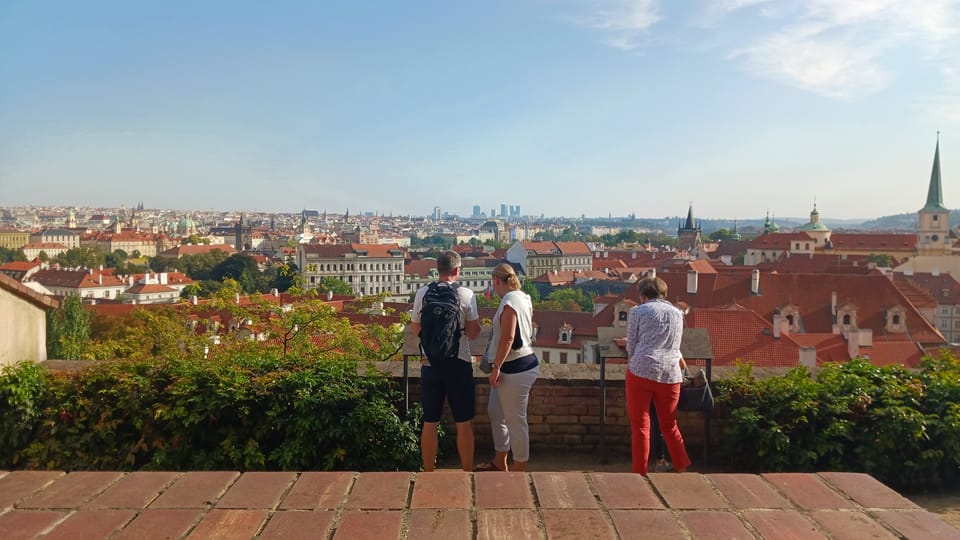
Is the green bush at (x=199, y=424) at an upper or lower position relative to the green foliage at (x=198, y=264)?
upper

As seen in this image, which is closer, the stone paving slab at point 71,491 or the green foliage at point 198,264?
the stone paving slab at point 71,491

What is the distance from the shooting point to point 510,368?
4.43 metres

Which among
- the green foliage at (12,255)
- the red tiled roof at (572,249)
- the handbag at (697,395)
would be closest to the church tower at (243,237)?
the green foliage at (12,255)

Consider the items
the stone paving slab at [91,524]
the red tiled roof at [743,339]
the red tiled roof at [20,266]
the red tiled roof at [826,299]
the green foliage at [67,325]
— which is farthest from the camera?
the red tiled roof at [20,266]

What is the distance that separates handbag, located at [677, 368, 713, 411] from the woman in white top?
0.91 metres

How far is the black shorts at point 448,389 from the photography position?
4.33m

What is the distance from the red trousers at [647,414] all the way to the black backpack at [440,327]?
1.03 metres

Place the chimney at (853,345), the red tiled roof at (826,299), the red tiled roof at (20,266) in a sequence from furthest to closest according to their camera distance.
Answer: the red tiled roof at (20,266) < the red tiled roof at (826,299) < the chimney at (853,345)

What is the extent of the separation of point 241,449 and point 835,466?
3.30 meters

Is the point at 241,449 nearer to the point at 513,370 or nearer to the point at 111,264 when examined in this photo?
the point at 513,370

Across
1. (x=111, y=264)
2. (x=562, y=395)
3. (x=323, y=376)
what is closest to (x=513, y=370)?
(x=562, y=395)

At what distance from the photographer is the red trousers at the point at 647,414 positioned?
14.1 feet

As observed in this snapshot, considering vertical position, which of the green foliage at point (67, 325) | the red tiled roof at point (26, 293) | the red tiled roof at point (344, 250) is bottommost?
the green foliage at point (67, 325)

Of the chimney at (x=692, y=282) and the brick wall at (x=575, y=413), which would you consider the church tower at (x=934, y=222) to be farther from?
the brick wall at (x=575, y=413)
